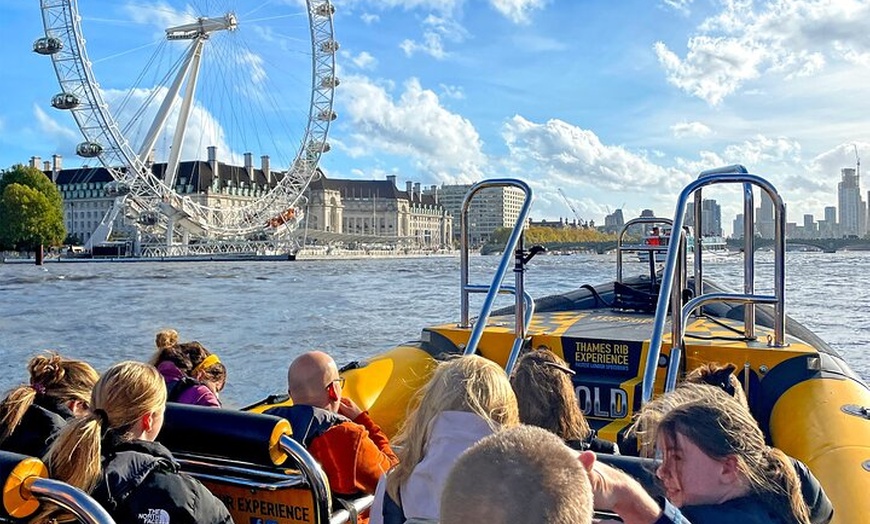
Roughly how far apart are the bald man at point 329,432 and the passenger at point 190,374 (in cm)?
82

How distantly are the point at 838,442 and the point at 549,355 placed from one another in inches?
55.8

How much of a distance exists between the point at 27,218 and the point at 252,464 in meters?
71.0

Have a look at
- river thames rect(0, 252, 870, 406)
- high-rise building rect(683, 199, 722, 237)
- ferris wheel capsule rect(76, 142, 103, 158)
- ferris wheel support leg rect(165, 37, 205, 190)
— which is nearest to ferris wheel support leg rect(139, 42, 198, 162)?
ferris wheel support leg rect(165, 37, 205, 190)

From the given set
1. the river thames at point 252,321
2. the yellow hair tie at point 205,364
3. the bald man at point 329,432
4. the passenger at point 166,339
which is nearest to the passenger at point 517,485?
the bald man at point 329,432

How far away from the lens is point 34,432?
9.14ft

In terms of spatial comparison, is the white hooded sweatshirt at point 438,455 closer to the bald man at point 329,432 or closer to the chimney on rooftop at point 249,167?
the bald man at point 329,432

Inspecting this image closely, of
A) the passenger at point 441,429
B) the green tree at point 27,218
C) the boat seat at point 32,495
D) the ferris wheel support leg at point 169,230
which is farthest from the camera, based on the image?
the ferris wheel support leg at point 169,230

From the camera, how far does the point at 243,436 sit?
2.69 m

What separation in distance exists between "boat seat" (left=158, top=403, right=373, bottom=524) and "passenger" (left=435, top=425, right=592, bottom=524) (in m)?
1.65

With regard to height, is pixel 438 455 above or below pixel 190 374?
above

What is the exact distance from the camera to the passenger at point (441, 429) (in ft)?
6.68

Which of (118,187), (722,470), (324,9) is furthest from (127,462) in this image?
(118,187)

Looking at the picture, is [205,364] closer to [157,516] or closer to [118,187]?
[157,516]

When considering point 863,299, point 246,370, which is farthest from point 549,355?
point 863,299
